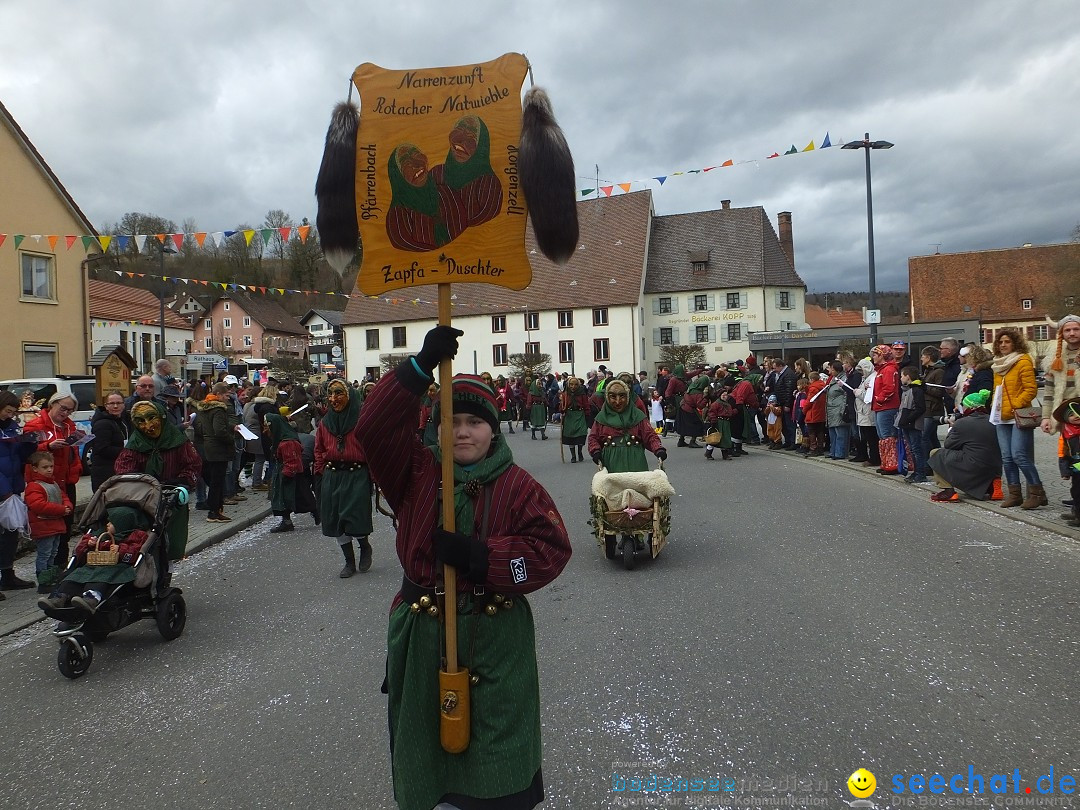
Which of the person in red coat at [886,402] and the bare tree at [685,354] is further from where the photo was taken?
the bare tree at [685,354]

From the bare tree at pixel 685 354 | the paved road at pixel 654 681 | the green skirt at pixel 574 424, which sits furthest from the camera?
the bare tree at pixel 685 354

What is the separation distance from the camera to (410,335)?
59031mm

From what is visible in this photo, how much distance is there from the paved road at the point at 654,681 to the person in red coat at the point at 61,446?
1139mm

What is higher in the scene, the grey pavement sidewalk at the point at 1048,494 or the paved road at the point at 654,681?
the grey pavement sidewalk at the point at 1048,494

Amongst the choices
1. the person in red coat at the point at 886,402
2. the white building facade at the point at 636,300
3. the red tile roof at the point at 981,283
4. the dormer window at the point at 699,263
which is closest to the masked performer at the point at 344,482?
the person in red coat at the point at 886,402

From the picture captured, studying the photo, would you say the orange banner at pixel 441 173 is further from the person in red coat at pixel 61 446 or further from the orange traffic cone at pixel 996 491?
the orange traffic cone at pixel 996 491

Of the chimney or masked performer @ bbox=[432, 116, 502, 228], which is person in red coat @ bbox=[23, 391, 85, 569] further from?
the chimney

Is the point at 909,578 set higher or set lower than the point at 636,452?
lower

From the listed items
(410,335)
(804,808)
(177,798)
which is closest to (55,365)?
(177,798)

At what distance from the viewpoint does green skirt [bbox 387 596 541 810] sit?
7.88 feet

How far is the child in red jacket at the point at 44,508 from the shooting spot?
21.2 ft

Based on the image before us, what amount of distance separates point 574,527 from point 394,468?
662 centimetres

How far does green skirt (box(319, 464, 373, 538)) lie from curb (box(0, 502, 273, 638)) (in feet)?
6.11

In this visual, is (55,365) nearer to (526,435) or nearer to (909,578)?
(526,435)
